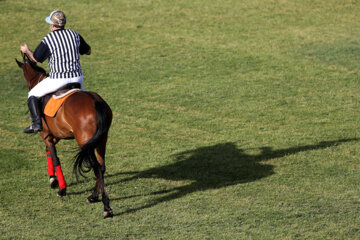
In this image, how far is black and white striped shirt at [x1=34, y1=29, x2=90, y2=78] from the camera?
9953mm

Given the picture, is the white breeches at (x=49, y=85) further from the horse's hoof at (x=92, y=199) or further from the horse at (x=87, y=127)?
the horse's hoof at (x=92, y=199)

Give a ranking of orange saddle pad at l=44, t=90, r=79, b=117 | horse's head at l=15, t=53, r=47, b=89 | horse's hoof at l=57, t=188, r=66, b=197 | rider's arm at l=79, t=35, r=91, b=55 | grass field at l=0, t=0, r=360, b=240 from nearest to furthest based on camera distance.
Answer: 1. grass field at l=0, t=0, r=360, b=240
2. orange saddle pad at l=44, t=90, r=79, b=117
3. rider's arm at l=79, t=35, r=91, b=55
4. horse's hoof at l=57, t=188, r=66, b=197
5. horse's head at l=15, t=53, r=47, b=89

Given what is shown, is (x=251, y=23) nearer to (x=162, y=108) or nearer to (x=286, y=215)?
(x=162, y=108)

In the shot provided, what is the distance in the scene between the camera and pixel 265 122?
49.1 feet

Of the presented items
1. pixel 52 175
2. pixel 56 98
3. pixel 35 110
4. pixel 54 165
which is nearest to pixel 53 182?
pixel 52 175

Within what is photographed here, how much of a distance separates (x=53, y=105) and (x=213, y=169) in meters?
3.70

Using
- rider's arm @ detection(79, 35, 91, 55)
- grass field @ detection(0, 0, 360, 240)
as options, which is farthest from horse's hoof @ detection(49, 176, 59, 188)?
rider's arm @ detection(79, 35, 91, 55)

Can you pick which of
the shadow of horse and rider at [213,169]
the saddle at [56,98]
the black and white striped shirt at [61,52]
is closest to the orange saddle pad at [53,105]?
the saddle at [56,98]

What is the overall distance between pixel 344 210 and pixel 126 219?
3.63m

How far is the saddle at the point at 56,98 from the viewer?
9.90 meters

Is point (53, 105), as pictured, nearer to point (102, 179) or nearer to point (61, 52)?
point (61, 52)

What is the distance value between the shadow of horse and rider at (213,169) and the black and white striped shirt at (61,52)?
8.13ft

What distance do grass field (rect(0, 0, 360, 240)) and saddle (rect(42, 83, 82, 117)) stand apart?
5.48 ft

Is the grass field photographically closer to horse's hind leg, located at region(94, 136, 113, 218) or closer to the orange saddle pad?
horse's hind leg, located at region(94, 136, 113, 218)
